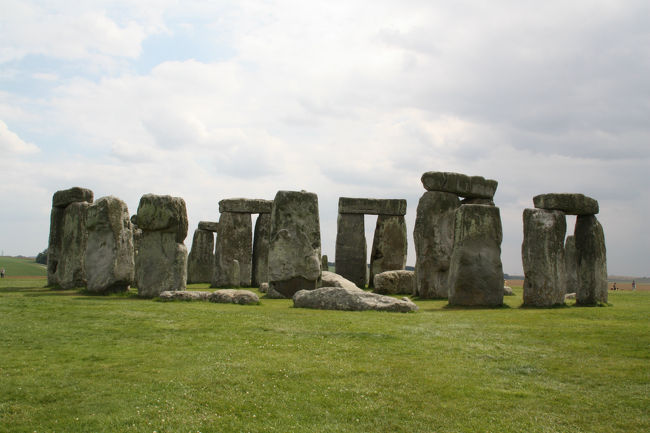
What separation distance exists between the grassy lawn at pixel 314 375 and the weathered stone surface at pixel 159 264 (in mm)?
4089

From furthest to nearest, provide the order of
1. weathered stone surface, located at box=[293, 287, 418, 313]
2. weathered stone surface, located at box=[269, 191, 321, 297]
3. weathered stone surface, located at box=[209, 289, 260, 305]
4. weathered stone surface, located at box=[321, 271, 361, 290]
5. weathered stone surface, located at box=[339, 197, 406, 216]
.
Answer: weathered stone surface, located at box=[339, 197, 406, 216]
weathered stone surface, located at box=[321, 271, 361, 290]
weathered stone surface, located at box=[269, 191, 321, 297]
weathered stone surface, located at box=[209, 289, 260, 305]
weathered stone surface, located at box=[293, 287, 418, 313]

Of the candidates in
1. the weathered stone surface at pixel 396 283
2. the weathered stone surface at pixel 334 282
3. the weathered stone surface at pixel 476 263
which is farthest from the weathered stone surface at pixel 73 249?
the weathered stone surface at pixel 476 263

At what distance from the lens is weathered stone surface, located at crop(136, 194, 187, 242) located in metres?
14.4

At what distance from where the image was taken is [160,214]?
47.3ft

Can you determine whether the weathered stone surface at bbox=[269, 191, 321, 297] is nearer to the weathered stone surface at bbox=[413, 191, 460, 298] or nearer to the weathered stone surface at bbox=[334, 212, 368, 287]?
the weathered stone surface at bbox=[413, 191, 460, 298]

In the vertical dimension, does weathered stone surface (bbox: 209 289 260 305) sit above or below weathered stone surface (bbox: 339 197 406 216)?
below

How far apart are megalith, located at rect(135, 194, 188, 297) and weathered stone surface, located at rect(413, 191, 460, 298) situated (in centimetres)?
726

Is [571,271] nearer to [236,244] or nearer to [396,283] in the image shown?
[396,283]

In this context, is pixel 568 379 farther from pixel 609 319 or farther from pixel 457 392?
pixel 609 319

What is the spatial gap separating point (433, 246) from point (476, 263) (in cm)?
340

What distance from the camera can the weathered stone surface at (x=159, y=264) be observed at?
14383 millimetres

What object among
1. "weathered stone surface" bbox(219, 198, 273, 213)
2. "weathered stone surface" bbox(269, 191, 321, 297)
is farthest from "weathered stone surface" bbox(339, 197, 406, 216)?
"weathered stone surface" bbox(269, 191, 321, 297)

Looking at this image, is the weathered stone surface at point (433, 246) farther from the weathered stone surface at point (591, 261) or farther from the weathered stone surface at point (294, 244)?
the weathered stone surface at point (591, 261)

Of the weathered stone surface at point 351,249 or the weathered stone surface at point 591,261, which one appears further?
the weathered stone surface at point 351,249
